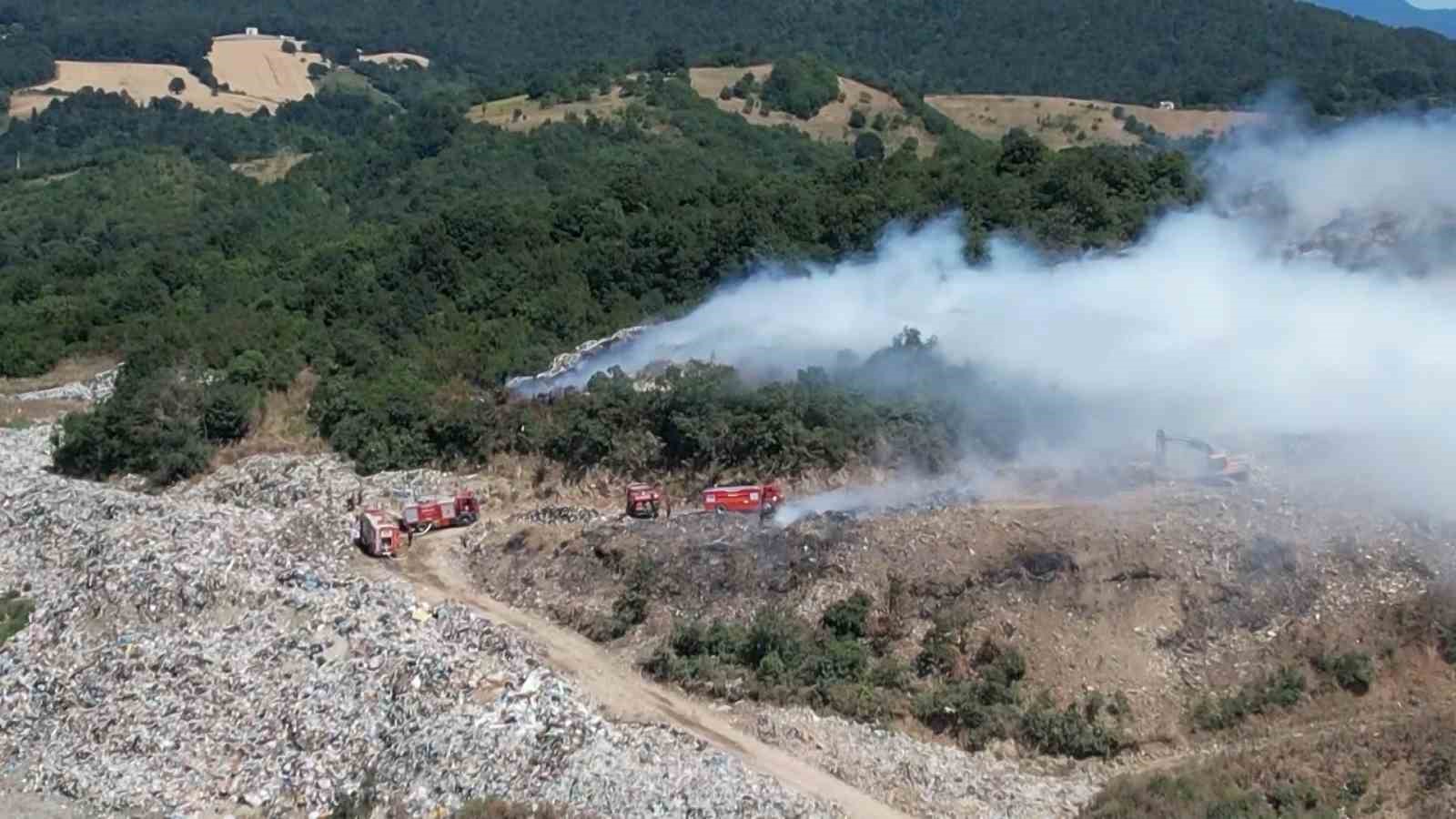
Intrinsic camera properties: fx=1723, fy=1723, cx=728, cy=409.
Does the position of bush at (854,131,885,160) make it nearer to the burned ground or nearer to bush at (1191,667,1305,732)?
the burned ground

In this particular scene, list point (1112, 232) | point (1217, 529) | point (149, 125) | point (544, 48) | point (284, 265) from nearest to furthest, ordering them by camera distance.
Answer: point (1217, 529), point (1112, 232), point (284, 265), point (149, 125), point (544, 48)

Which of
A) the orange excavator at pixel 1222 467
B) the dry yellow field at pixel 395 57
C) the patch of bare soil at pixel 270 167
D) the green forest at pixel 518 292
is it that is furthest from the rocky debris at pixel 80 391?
the dry yellow field at pixel 395 57

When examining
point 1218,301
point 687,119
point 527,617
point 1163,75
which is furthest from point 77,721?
point 1163,75

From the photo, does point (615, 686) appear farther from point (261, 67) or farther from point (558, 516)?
point (261, 67)

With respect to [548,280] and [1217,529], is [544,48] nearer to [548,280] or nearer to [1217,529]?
[548,280]

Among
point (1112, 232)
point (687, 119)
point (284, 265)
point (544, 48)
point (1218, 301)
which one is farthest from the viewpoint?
point (544, 48)

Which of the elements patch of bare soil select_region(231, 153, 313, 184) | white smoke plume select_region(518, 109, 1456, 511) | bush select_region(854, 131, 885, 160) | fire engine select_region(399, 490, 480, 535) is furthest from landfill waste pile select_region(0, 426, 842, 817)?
patch of bare soil select_region(231, 153, 313, 184)
